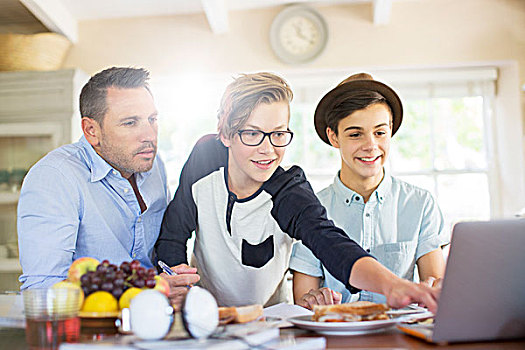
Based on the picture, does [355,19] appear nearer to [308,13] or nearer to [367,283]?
[308,13]

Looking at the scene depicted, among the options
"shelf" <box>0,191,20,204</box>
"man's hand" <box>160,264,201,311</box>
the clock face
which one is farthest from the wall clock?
"man's hand" <box>160,264,201,311</box>

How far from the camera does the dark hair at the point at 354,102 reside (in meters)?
1.84

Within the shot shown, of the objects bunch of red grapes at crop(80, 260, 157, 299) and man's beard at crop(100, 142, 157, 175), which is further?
man's beard at crop(100, 142, 157, 175)

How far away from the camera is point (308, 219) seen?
1557 millimetres

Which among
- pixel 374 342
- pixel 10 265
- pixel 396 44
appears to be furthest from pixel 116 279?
pixel 396 44

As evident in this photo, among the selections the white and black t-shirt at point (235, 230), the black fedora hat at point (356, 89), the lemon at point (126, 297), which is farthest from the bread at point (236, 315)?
the black fedora hat at point (356, 89)

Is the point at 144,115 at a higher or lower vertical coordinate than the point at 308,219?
higher

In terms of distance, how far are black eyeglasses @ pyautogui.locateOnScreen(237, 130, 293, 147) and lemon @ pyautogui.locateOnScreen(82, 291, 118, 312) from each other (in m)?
0.72

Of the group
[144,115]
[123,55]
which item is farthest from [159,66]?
[144,115]

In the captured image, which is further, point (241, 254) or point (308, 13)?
point (308, 13)

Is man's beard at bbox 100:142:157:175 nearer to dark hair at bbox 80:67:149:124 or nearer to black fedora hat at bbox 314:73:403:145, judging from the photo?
dark hair at bbox 80:67:149:124

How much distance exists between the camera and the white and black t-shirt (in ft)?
5.53

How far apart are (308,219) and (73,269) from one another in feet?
2.33

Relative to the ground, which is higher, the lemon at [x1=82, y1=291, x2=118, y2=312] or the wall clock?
the wall clock
